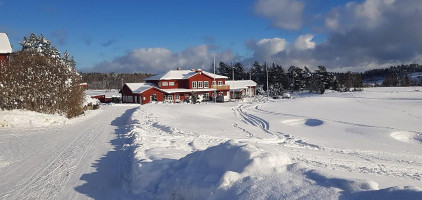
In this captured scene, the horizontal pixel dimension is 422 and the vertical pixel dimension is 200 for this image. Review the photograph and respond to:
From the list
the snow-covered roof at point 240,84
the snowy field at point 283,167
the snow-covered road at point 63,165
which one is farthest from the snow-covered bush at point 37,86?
the snow-covered roof at point 240,84

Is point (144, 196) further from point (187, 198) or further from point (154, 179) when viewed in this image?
point (187, 198)

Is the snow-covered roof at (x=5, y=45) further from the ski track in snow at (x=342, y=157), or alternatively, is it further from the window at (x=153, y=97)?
the window at (x=153, y=97)

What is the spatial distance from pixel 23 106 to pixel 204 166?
20.9 metres

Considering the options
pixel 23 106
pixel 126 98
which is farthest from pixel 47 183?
pixel 126 98

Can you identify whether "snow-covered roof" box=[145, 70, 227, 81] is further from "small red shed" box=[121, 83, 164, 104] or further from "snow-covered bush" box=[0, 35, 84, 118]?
"snow-covered bush" box=[0, 35, 84, 118]

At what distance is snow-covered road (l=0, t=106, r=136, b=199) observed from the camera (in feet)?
24.4

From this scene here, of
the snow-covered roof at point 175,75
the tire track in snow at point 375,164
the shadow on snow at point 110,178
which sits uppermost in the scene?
the snow-covered roof at point 175,75

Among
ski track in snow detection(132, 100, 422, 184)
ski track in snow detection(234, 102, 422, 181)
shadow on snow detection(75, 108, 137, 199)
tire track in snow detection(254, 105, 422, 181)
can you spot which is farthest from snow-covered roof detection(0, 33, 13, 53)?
tire track in snow detection(254, 105, 422, 181)

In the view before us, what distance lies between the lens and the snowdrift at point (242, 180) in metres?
4.58

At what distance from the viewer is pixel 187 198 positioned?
595 cm

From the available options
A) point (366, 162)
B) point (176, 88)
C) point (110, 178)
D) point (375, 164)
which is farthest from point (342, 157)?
point (176, 88)

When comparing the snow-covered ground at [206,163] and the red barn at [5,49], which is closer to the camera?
the snow-covered ground at [206,163]

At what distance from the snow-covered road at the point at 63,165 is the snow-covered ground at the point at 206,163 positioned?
0.09 feet

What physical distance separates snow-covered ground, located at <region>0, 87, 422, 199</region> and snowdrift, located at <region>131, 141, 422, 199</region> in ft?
0.05
